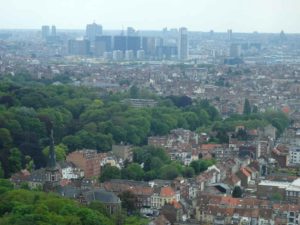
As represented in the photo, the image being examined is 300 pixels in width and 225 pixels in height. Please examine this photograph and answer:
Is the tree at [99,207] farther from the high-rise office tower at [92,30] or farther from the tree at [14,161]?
the high-rise office tower at [92,30]

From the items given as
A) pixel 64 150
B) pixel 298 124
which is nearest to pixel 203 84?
pixel 298 124

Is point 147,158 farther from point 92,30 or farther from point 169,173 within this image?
point 92,30

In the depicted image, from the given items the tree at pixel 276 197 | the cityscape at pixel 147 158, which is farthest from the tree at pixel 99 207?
A: the tree at pixel 276 197

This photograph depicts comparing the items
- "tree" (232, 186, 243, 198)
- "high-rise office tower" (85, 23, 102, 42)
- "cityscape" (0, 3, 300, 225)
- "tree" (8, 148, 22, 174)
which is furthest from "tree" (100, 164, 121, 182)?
"high-rise office tower" (85, 23, 102, 42)

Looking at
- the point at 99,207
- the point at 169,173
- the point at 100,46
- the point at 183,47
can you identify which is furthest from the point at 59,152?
the point at 183,47

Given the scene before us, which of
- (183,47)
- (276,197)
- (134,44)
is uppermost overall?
(134,44)

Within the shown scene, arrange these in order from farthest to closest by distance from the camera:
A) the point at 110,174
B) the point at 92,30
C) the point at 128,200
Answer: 1. the point at 92,30
2. the point at 110,174
3. the point at 128,200

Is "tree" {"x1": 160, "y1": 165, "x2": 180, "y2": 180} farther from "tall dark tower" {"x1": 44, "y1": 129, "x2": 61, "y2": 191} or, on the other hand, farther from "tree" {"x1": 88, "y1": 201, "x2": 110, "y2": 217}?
"tree" {"x1": 88, "y1": 201, "x2": 110, "y2": 217}

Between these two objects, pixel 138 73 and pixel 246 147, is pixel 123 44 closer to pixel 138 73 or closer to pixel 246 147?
pixel 138 73
